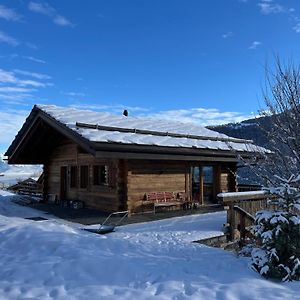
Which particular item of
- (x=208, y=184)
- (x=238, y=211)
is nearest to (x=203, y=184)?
(x=208, y=184)

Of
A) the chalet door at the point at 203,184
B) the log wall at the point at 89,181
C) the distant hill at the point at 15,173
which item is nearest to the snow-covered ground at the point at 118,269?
the log wall at the point at 89,181

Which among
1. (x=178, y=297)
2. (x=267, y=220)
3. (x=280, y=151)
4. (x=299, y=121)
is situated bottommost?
(x=178, y=297)

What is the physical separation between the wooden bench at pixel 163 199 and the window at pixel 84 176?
316 centimetres

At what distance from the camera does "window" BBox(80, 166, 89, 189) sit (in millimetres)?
15358

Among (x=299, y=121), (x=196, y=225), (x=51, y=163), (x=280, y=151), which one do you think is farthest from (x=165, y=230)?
(x=51, y=163)

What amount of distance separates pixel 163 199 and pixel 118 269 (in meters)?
8.14

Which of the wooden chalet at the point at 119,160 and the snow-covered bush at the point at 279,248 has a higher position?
the wooden chalet at the point at 119,160

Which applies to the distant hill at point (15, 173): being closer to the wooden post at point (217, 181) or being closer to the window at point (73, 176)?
the window at point (73, 176)

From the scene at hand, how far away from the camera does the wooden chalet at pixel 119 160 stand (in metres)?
12.7

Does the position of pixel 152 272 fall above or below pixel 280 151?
below

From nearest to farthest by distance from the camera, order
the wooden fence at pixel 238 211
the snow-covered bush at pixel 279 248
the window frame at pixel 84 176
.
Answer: the snow-covered bush at pixel 279 248
the wooden fence at pixel 238 211
the window frame at pixel 84 176

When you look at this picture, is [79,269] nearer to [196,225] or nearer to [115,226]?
[115,226]

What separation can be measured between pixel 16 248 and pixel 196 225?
5.63 meters

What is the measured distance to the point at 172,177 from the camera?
1462 cm
